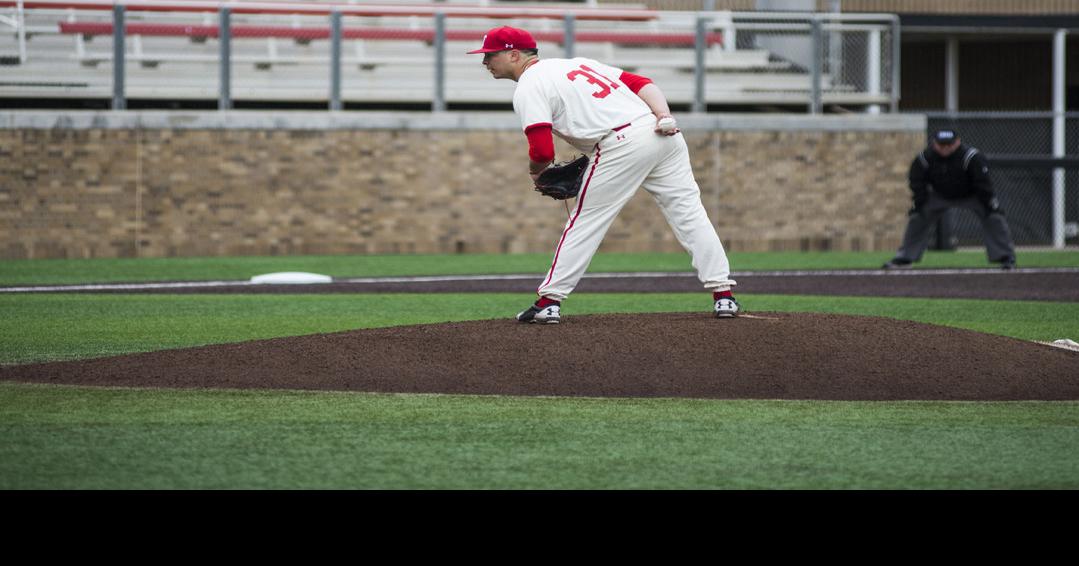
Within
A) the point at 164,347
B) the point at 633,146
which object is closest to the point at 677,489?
the point at 633,146

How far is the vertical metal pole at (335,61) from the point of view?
20641mm

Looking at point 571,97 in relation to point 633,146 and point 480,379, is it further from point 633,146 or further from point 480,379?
point 480,379

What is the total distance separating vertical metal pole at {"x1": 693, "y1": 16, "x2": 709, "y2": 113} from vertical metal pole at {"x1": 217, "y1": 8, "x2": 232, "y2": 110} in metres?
6.97

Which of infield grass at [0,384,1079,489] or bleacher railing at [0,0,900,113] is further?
bleacher railing at [0,0,900,113]

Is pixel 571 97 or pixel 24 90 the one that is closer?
pixel 571 97

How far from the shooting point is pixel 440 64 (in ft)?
69.4

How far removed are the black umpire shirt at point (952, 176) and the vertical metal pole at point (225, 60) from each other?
978cm

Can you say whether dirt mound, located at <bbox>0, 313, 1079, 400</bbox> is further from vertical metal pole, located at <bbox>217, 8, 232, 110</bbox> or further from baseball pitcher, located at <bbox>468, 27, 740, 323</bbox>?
vertical metal pole, located at <bbox>217, 8, 232, 110</bbox>

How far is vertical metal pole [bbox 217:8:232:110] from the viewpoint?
20.4 m

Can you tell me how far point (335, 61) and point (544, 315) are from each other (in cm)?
1319

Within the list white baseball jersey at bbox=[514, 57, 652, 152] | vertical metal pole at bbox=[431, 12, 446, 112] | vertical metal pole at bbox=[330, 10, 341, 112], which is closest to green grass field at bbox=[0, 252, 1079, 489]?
white baseball jersey at bbox=[514, 57, 652, 152]

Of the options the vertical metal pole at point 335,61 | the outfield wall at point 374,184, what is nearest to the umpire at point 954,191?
the outfield wall at point 374,184
